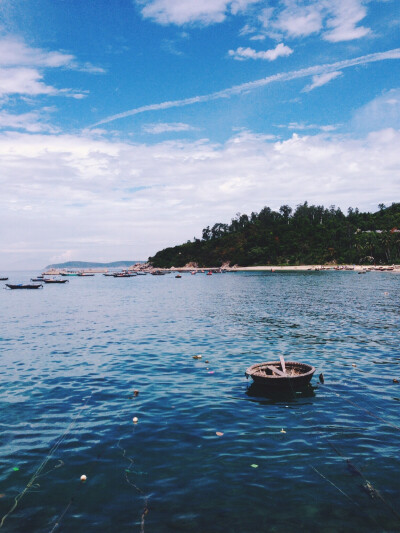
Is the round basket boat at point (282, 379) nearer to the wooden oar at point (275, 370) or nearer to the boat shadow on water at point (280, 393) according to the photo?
the wooden oar at point (275, 370)

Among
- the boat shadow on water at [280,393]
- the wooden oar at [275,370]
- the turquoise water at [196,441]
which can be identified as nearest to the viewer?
the turquoise water at [196,441]

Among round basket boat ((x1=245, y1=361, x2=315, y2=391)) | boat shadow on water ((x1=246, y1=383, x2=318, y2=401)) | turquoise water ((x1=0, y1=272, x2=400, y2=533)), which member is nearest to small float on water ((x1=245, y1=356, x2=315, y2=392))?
round basket boat ((x1=245, y1=361, x2=315, y2=391))

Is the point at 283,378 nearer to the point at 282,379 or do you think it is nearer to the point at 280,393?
the point at 282,379

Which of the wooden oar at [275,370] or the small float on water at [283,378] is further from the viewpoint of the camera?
the wooden oar at [275,370]

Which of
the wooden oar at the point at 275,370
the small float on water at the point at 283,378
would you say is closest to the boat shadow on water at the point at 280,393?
the small float on water at the point at 283,378

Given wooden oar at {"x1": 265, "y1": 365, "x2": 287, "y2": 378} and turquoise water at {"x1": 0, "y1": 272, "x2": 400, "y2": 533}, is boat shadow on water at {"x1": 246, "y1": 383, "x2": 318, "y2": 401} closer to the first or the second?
turquoise water at {"x1": 0, "y1": 272, "x2": 400, "y2": 533}

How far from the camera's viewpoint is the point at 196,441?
43.3 ft

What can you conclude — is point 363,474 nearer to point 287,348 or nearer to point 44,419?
point 44,419

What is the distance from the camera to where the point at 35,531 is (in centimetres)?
876

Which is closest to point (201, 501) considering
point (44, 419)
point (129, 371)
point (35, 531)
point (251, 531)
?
point (251, 531)

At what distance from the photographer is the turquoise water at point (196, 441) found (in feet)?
30.6

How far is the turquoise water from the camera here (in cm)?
931

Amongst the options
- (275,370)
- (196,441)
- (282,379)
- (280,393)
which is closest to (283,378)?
(282,379)

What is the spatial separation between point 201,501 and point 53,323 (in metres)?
37.6
